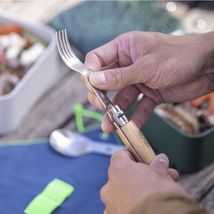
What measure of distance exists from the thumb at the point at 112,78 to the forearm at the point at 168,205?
231mm

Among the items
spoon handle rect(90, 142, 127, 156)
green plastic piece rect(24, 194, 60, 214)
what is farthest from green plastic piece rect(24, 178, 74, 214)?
spoon handle rect(90, 142, 127, 156)

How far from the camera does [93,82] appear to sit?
1.55 feet

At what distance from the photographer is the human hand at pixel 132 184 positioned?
0.32 meters

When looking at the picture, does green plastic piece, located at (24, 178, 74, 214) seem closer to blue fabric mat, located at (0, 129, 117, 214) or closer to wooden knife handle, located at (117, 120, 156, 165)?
blue fabric mat, located at (0, 129, 117, 214)

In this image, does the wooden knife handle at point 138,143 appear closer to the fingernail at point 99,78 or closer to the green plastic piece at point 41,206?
the fingernail at point 99,78

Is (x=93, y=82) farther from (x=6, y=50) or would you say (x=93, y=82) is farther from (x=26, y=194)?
(x=6, y=50)

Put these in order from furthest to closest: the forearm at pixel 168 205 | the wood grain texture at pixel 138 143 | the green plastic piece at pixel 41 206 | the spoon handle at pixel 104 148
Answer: the spoon handle at pixel 104 148, the green plastic piece at pixel 41 206, the wood grain texture at pixel 138 143, the forearm at pixel 168 205

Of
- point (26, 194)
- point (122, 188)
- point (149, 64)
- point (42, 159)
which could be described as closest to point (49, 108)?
point (42, 159)

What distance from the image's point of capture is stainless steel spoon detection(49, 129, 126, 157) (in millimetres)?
659

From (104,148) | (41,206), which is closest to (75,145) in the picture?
(104,148)

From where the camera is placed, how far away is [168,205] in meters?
0.28

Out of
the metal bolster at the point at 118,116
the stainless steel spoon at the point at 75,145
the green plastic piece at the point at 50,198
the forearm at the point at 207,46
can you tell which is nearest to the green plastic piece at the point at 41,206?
the green plastic piece at the point at 50,198

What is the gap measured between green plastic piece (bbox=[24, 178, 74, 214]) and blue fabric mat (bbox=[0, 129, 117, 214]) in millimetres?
11

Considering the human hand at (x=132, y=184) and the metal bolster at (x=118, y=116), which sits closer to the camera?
the human hand at (x=132, y=184)
